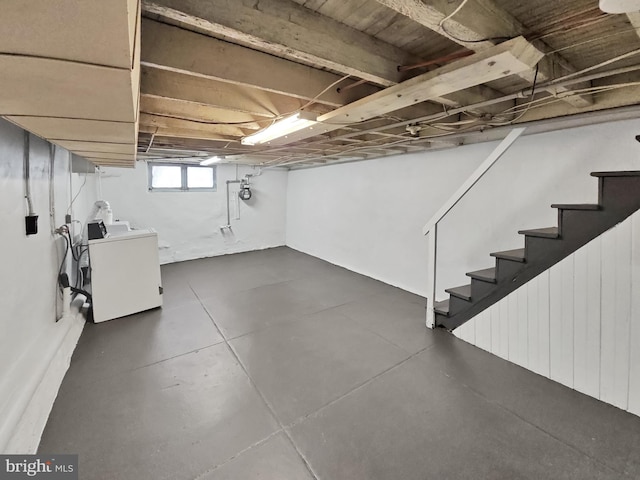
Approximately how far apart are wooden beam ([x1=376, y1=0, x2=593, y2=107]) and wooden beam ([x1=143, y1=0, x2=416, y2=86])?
0.40m

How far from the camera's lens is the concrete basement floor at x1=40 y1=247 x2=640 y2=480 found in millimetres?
1474

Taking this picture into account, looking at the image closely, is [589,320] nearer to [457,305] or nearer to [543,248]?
[543,248]

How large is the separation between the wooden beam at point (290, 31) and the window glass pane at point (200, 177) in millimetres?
5005

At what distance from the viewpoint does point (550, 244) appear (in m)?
2.08

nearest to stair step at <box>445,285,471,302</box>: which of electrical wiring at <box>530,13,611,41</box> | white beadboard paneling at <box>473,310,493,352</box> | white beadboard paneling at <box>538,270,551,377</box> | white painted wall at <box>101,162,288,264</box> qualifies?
white beadboard paneling at <box>473,310,493,352</box>

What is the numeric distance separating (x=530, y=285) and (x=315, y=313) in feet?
6.89

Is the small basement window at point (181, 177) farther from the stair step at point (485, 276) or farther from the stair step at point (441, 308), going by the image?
the stair step at point (485, 276)

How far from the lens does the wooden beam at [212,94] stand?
171cm

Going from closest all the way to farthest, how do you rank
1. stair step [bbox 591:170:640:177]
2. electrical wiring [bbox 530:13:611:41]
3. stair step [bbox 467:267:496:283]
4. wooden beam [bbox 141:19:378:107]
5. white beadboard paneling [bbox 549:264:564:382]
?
1. electrical wiring [bbox 530:13:611:41]
2. wooden beam [bbox 141:19:378:107]
3. stair step [bbox 591:170:640:177]
4. white beadboard paneling [bbox 549:264:564:382]
5. stair step [bbox 467:267:496:283]

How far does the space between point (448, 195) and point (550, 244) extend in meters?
1.54

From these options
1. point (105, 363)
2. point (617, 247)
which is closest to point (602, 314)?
point (617, 247)

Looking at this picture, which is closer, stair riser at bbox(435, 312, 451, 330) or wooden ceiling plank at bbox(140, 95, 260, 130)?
wooden ceiling plank at bbox(140, 95, 260, 130)

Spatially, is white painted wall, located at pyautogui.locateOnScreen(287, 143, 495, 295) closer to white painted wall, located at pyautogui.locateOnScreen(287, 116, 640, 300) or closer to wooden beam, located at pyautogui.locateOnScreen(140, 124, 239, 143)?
white painted wall, located at pyautogui.locateOnScreen(287, 116, 640, 300)

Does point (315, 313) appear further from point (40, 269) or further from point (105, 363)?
point (40, 269)
